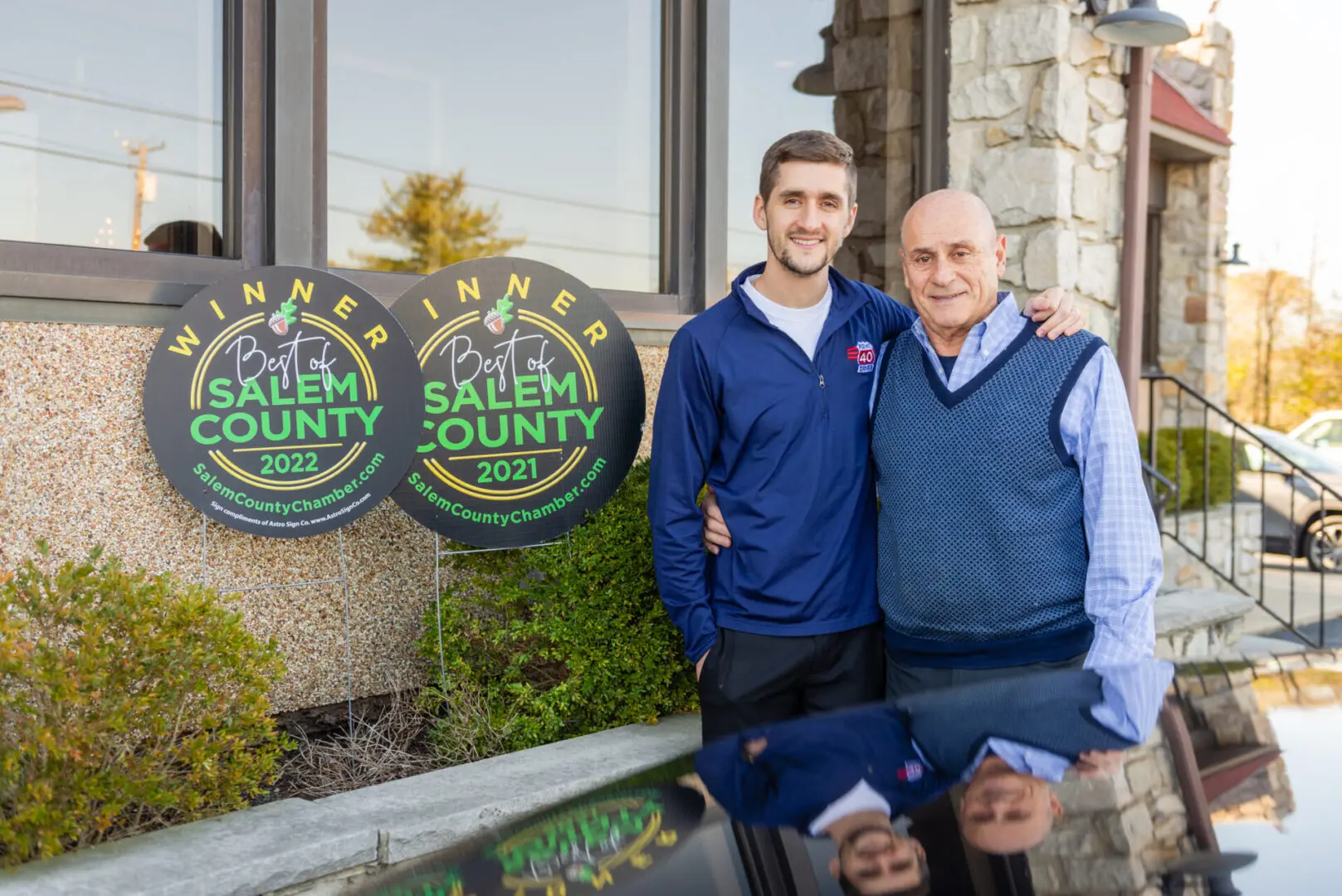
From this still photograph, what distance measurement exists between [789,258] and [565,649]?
1.30m

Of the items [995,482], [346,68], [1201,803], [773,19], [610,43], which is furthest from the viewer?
[773,19]

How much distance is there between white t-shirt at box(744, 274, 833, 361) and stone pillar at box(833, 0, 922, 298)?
278cm

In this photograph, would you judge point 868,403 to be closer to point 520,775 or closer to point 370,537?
point 520,775

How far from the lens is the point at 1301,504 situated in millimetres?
11211

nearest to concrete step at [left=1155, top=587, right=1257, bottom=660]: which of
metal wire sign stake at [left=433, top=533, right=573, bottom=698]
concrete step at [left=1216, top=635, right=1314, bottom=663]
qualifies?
concrete step at [left=1216, top=635, right=1314, bottom=663]

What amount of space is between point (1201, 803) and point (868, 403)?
1612mm

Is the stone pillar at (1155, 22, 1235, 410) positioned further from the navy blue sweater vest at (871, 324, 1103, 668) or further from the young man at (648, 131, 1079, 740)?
the navy blue sweater vest at (871, 324, 1103, 668)

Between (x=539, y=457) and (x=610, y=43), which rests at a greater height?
(x=610, y=43)

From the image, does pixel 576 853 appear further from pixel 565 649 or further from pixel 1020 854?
pixel 565 649

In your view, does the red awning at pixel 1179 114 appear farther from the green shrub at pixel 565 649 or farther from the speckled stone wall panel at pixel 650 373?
the green shrub at pixel 565 649

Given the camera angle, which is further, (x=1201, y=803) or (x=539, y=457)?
(x=539, y=457)

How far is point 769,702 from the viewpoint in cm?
271

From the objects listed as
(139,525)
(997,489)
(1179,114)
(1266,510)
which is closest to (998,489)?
(997,489)

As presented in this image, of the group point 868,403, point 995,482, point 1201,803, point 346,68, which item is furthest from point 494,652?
point 1201,803
